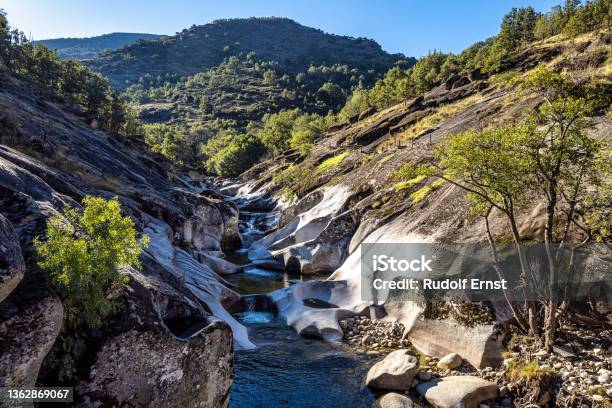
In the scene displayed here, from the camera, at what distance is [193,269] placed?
96.3 feet

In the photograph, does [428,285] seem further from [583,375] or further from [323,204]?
[323,204]

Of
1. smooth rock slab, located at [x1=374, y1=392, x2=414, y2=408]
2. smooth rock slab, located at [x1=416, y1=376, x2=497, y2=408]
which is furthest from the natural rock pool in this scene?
smooth rock slab, located at [x1=416, y1=376, x2=497, y2=408]

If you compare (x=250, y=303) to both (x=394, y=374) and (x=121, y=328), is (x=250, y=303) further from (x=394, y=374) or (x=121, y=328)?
(x=121, y=328)

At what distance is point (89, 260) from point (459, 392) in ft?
47.2

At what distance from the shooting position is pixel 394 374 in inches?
692

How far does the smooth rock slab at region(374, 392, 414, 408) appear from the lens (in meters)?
16.2

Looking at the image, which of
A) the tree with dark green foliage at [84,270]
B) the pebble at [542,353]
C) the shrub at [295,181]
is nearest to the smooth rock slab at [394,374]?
the pebble at [542,353]

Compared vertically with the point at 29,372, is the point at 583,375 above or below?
below

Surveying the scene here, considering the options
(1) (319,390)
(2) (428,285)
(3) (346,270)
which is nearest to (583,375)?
(2) (428,285)

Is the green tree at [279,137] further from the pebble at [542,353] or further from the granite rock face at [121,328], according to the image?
the pebble at [542,353]

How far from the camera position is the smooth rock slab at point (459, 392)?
1551cm

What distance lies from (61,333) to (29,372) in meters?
1.55

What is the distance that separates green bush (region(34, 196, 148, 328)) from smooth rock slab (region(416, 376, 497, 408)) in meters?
12.8

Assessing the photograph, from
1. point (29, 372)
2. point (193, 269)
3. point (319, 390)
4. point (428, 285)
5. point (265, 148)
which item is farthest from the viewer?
point (265, 148)
